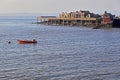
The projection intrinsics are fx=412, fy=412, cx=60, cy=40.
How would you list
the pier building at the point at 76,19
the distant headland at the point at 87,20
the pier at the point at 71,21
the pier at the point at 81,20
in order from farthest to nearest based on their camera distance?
the pier at the point at 71,21
the pier building at the point at 76,19
the pier at the point at 81,20
the distant headland at the point at 87,20

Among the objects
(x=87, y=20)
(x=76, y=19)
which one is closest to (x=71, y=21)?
(x=76, y=19)

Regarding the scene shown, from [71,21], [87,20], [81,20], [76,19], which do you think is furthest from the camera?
[71,21]

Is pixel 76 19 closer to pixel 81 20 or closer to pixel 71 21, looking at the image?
pixel 81 20

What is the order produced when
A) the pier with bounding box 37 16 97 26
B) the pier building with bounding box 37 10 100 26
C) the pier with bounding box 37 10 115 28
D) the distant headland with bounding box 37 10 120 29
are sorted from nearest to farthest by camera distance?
the distant headland with bounding box 37 10 120 29
the pier with bounding box 37 10 115 28
the pier building with bounding box 37 10 100 26
the pier with bounding box 37 16 97 26

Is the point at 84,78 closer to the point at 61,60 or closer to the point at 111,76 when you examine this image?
the point at 111,76

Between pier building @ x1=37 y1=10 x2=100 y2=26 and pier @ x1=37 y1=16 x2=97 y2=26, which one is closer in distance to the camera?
pier building @ x1=37 y1=10 x2=100 y2=26

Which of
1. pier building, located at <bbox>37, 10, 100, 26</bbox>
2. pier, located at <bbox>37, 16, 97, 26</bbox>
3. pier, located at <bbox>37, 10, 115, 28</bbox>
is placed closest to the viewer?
pier, located at <bbox>37, 10, 115, 28</bbox>

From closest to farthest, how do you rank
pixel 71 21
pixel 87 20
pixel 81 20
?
pixel 87 20, pixel 81 20, pixel 71 21

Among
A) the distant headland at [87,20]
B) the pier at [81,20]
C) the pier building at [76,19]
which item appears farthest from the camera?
the pier building at [76,19]

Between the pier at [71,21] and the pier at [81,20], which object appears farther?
the pier at [71,21]

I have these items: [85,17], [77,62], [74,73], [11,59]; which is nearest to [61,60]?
[77,62]

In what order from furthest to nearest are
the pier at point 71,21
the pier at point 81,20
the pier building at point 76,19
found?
the pier at point 71,21 → the pier building at point 76,19 → the pier at point 81,20

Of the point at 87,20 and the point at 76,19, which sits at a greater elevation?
the point at 76,19

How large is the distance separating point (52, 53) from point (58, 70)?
15885 mm
